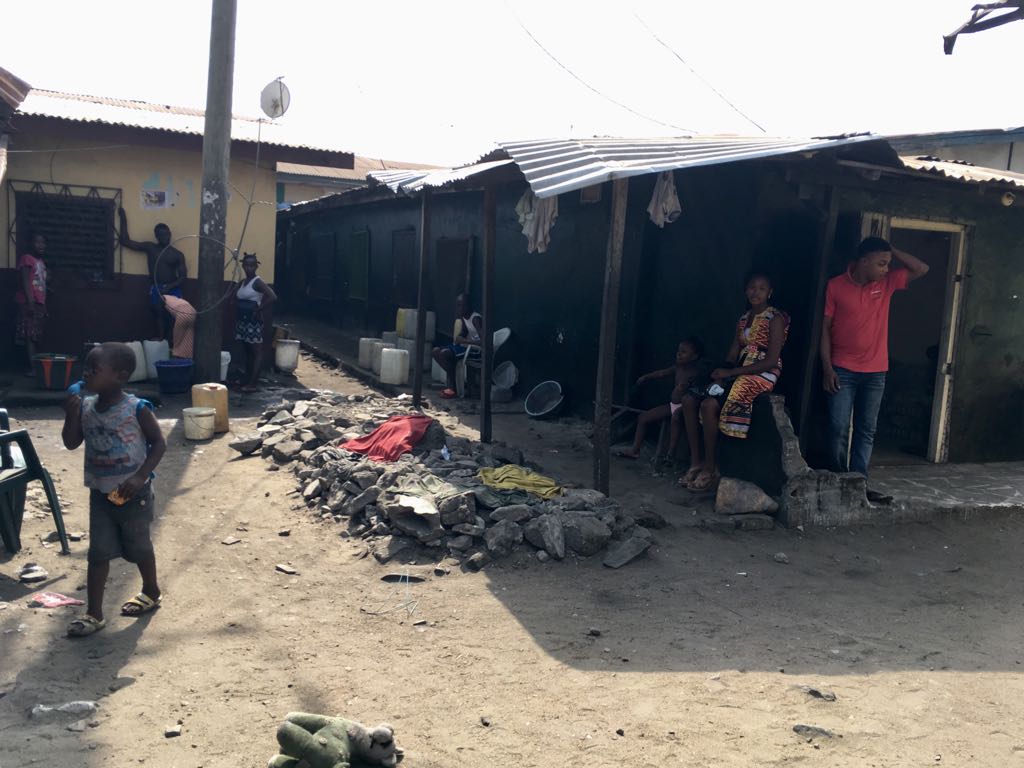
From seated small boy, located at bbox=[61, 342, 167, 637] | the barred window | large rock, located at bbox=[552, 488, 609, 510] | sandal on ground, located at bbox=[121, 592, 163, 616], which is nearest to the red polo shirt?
large rock, located at bbox=[552, 488, 609, 510]

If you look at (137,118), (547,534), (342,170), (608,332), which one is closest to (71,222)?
(137,118)

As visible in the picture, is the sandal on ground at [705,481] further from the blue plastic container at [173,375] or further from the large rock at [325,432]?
the blue plastic container at [173,375]

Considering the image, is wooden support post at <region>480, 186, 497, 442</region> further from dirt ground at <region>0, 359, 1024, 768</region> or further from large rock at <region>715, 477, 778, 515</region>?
large rock at <region>715, 477, 778, 515</region>

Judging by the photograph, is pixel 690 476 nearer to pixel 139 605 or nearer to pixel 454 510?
pixel 454 510

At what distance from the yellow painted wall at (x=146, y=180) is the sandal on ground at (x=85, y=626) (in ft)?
23.6

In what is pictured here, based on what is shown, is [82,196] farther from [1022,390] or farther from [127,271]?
[1022,390]

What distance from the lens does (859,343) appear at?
6363 millimetres

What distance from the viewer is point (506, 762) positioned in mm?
3193

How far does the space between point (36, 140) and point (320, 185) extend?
1197 cm

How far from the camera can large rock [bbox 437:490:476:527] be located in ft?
18.1

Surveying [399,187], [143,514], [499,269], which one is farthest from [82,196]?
[143,514]

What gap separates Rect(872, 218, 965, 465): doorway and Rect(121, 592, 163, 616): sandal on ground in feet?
20.3

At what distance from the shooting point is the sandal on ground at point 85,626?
157 inches

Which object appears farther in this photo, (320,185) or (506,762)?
(320,185)
